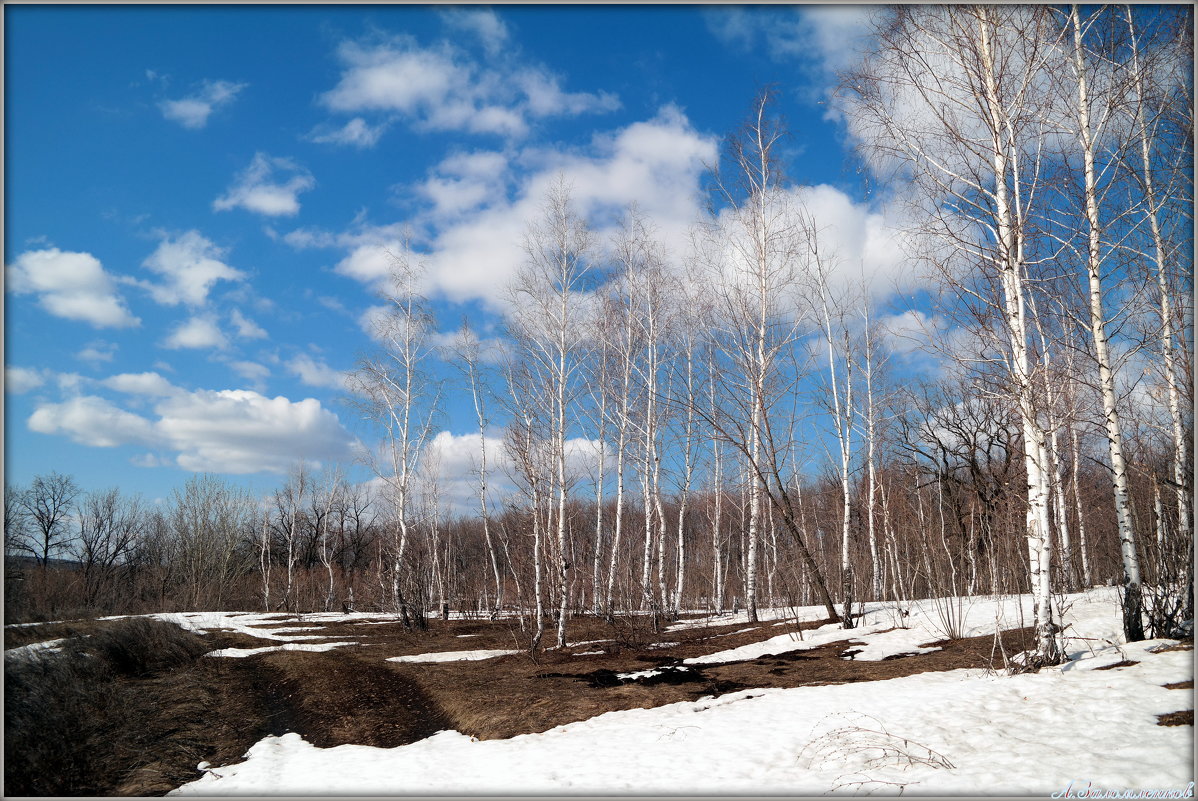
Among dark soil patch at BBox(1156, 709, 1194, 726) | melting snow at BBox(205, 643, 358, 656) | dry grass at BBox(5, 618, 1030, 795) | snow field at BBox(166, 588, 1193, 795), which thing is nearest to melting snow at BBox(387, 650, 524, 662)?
dry grass at BBox(5, 618, 1030, 795)

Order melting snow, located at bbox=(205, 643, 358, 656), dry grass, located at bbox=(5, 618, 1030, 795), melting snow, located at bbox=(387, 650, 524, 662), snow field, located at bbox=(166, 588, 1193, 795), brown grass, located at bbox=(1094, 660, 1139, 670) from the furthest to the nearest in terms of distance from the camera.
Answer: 1. melting snow, located at bbox=(205, 643, 358, 656)
2. melting snow, located at bbox=(387, 650, 524, 662)
3. brown grass, located at bbox=(1094, 660, 1139, 670)
4. dry grass, located at bbox=(5, 618, 1030, 795)
5. snow field, located at bbox=(166, 588, 1193, 795)

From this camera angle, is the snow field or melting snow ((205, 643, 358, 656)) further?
melting snow ((205, 643, 358, 656))

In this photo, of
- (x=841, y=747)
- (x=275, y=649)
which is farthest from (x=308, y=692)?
(x=841, y=747)

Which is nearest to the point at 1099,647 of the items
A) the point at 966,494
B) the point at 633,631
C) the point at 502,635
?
the point at 633,631

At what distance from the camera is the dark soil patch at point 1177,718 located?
17.0ft

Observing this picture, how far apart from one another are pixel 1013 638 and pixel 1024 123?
762 cm

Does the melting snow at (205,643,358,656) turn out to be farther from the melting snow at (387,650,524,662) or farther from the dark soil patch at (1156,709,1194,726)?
the dark soil patch at (1156,709,1194,726)

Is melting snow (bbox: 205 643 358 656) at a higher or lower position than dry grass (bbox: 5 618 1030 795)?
lower

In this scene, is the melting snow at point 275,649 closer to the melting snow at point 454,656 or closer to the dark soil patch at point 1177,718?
the melting snow at point 454,656

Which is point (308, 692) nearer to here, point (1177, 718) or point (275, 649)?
point (275, 649)

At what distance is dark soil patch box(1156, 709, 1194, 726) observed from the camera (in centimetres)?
519

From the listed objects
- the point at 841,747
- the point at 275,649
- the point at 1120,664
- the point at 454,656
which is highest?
the point at 1120,664

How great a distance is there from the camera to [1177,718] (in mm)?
5293

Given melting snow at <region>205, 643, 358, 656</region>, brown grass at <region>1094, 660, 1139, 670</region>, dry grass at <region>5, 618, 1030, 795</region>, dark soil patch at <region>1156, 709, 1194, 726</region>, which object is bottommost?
melting snow at <region>205, 643, 358, 656</region>
